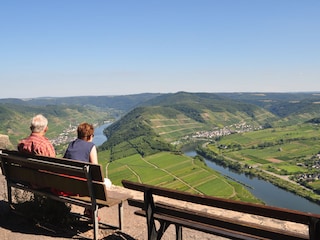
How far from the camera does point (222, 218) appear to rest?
345cm

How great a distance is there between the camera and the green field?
6776cm

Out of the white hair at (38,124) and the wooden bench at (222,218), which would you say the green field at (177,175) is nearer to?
the white hair at (38,124)

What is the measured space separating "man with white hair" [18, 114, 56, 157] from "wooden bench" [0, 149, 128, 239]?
0.14m

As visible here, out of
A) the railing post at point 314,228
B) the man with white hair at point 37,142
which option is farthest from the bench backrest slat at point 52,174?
the railing post at point 314,228

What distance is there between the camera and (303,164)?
339 feet

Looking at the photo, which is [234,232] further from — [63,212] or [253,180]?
[253,180]

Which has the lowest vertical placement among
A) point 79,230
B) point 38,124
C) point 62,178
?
point 79,230

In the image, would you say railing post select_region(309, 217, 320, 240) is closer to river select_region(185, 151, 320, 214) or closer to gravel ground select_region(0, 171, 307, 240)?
gravel ground select_region(0, 171, 307, 240)

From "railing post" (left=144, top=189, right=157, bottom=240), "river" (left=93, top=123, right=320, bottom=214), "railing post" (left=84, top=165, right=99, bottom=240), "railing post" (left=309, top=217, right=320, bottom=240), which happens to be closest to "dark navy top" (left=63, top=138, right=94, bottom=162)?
"railing post" (left=84, top=165, right=99, bottom=240)

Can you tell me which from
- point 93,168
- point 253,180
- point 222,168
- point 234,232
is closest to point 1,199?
point 93,168

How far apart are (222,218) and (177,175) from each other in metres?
79.2

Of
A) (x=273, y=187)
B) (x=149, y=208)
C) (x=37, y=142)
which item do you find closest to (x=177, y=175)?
(x=273, y=187)

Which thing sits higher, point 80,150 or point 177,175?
point 80,150

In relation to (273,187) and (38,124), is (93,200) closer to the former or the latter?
(38,124)
